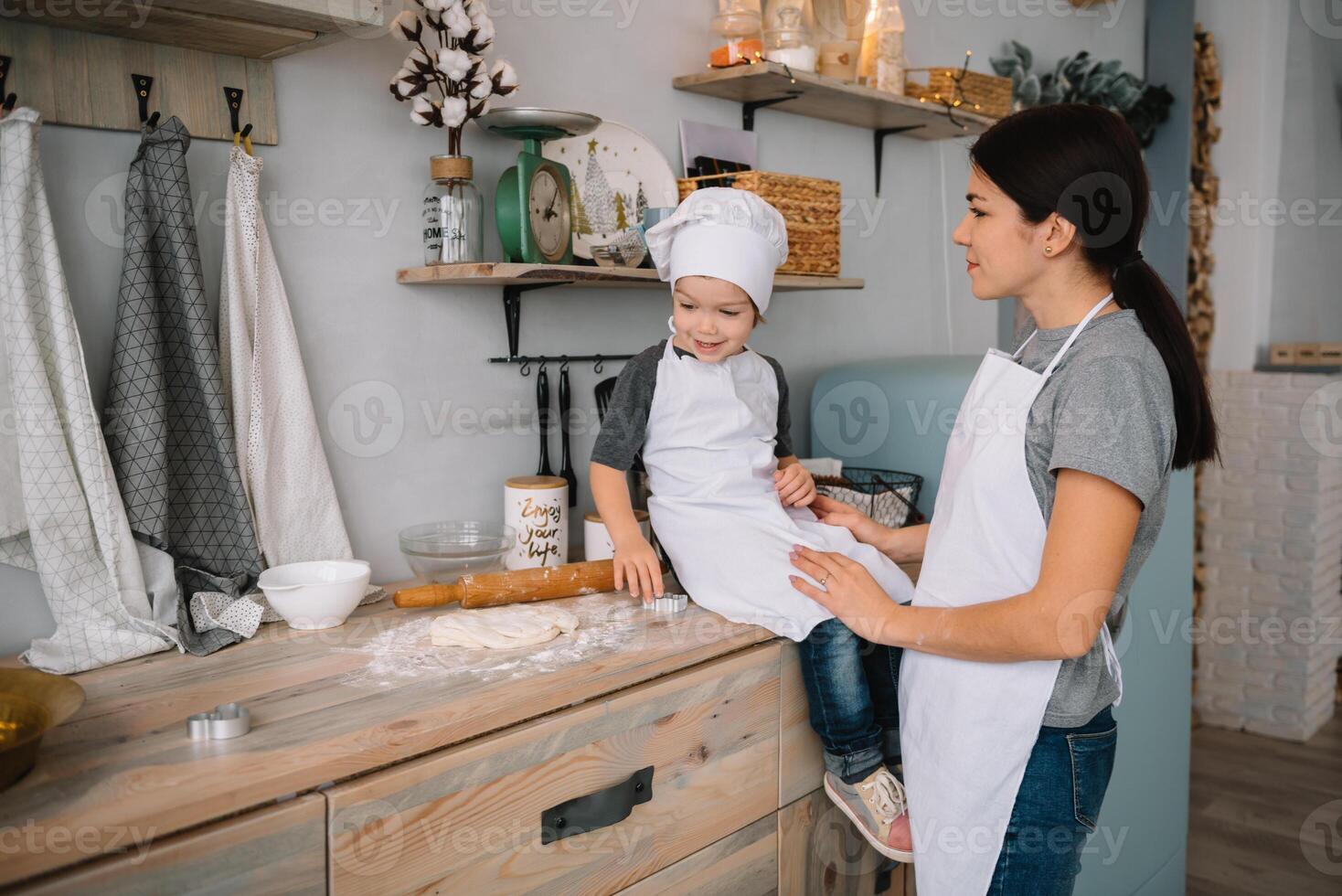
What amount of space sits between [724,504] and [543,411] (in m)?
0.50

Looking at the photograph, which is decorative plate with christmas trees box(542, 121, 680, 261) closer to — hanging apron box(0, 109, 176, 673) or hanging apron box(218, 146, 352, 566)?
hanging apron box(218, 146, 352, 566)

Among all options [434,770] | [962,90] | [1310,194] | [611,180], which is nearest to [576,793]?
[434,770]

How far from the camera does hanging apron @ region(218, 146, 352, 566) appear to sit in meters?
1.60

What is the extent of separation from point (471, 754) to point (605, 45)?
1.45 metres

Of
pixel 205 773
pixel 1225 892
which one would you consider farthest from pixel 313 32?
pixel 1225 892

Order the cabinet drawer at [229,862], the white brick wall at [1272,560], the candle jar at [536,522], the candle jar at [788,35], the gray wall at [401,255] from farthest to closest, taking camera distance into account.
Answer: the white brick wall at [1272,560], the candle jar at [788,35], the candle jar at [536,522], the gray wall at [401,255], the cabinet drawer at [229,862]

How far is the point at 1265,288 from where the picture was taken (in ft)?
13.5

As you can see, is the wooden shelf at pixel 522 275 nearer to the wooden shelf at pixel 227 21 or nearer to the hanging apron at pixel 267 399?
the hanging apron at pixel 267 399

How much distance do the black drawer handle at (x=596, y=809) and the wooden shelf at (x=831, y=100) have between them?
143cm

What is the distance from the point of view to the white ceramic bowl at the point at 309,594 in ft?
5.05

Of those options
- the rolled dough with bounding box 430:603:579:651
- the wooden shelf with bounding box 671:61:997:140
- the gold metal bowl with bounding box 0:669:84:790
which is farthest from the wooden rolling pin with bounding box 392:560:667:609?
the wooden shelf with bounding box 671:61:997:140

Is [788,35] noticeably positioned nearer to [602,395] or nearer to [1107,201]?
[602,395]

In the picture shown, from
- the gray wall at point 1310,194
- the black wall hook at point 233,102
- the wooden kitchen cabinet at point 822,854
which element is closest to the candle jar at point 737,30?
the black wall hook at point 233,102

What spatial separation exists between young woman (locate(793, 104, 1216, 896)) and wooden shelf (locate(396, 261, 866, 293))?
65 cm
